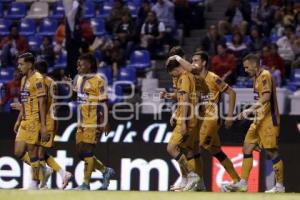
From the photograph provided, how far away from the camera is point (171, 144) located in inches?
560

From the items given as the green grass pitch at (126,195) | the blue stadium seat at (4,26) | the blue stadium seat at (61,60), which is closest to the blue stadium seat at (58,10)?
the blue stadium seat at (4,26)

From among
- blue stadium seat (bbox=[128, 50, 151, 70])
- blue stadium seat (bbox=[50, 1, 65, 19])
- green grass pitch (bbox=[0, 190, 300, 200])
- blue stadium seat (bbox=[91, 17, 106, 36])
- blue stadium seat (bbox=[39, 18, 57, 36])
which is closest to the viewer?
green grass pitch (bbox=[0, 190, 300, 200])

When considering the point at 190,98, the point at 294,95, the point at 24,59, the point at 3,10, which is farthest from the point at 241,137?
the point at 3,10

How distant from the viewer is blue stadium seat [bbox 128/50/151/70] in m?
21.8

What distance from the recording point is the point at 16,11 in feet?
84.6

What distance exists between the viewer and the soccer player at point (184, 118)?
1410 cm

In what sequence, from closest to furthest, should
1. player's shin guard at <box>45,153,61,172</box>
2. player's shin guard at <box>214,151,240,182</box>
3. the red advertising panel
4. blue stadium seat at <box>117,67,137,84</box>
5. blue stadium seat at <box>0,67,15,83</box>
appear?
player's shin guard at <box>214,151,240,182</box>
player's shin guard at <box>45,153,61,172</box>
the red advertising panel
blue stadium seat at <box>117,67,137,84</box>
blue stadium seat at <box>0,67,15,83</box>

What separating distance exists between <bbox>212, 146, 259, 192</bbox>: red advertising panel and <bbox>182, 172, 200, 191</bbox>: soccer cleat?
2623 millimetres

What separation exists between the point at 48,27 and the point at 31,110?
34.2 ft

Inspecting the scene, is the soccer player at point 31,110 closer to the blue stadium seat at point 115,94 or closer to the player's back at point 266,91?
the player's back at point 266,91

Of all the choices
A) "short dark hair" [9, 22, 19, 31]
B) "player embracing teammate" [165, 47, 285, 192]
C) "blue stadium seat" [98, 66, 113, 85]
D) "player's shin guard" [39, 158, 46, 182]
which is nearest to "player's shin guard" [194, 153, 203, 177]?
"player embracing teammate" [165, 47, 285, 192]

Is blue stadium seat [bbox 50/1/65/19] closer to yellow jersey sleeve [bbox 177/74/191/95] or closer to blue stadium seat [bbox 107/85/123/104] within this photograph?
blue stadium seat [bbox 107/85/123/104]

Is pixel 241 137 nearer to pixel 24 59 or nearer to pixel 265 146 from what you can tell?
pixel 265 146

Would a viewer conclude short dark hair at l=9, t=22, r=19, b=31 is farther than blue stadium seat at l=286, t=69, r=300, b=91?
Yes
